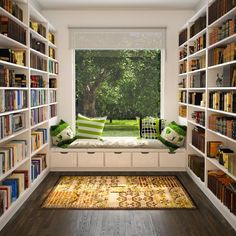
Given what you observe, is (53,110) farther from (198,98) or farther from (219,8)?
(219,8)

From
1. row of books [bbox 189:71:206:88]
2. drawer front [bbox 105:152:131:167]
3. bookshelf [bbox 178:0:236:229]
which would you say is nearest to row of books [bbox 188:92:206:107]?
bookshelf [bbox 178:0:236:229]

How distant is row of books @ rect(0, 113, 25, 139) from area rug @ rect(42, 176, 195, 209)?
101 centimetres

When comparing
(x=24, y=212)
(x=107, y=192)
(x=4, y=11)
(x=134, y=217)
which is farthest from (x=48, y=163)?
(x=4, y=11)

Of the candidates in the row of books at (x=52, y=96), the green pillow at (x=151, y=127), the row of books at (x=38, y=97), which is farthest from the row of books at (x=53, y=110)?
the green pillow at (x=151, y=127)

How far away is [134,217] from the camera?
4.41 metres

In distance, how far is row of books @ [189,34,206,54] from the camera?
5.61 metres

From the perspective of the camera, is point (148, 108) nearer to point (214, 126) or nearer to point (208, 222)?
point (214, 126)

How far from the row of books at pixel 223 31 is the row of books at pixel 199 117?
3.66 feet

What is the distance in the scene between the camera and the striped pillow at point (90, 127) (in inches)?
283

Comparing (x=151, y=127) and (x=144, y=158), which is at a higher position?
(x=151, y=127)

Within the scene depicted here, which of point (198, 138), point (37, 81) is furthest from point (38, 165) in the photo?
point (198, 138)

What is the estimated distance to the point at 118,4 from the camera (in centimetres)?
696

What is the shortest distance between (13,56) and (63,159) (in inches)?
104

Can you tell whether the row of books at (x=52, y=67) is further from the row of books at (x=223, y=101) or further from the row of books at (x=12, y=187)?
the row of books at (x=223, y=101)
